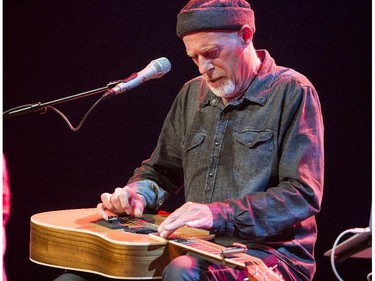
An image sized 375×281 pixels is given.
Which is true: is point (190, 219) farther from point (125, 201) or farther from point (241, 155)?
point (125, 201)

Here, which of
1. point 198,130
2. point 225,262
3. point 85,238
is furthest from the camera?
point 198,130

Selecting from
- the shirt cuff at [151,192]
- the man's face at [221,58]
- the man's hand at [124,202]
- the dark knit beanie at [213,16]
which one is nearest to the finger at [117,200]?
the man's hand at [124,202]

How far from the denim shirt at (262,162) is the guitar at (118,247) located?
182 millimetres

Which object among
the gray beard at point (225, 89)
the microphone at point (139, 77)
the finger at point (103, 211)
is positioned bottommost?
the finger at point (103, 211)

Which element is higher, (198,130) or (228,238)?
(198,130)

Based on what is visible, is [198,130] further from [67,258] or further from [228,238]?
[67,258]

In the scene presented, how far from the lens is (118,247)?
2639mm

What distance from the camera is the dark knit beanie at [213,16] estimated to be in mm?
2994

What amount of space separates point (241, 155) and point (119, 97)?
166cm

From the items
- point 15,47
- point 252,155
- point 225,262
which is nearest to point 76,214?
point 252,155

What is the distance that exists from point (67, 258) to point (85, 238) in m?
0.15

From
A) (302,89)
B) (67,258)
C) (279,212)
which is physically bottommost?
(67,258)

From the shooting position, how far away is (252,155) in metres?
2.92

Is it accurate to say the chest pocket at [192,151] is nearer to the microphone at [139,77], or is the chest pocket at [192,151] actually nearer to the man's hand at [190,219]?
the microphone at [139,77]
